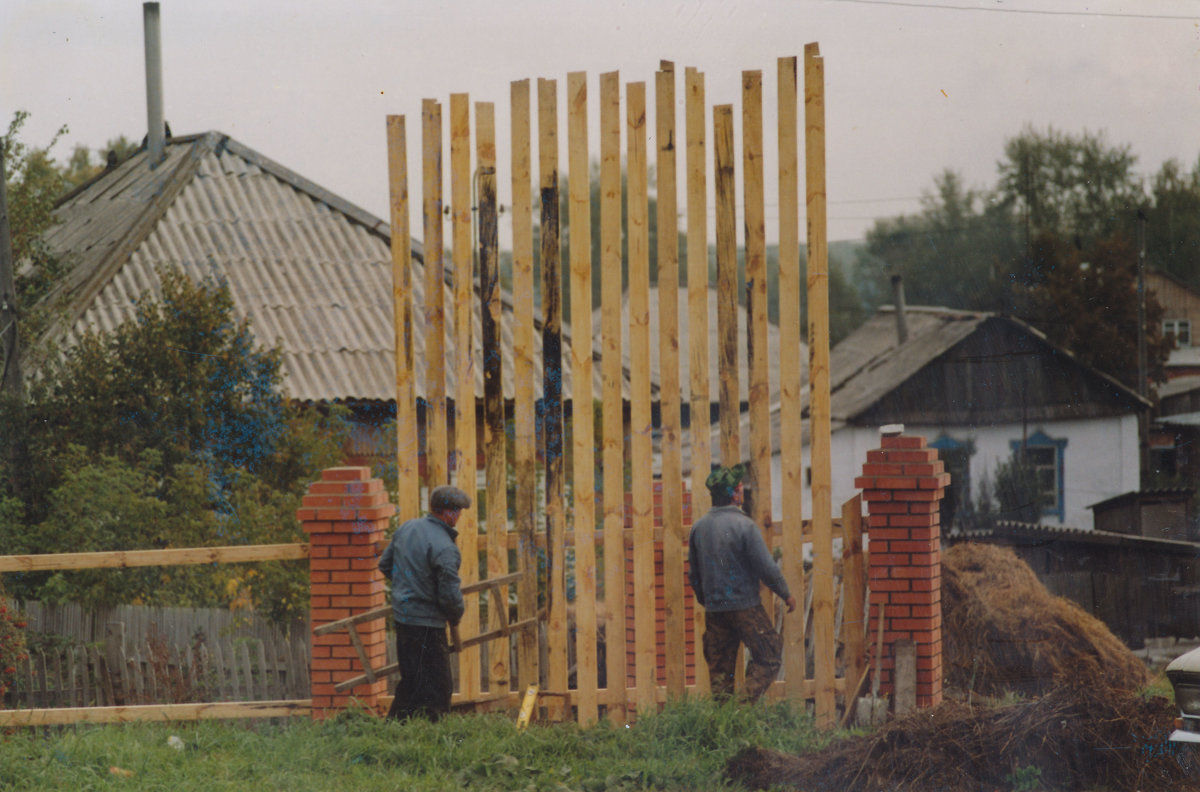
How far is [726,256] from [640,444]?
131 centimetres

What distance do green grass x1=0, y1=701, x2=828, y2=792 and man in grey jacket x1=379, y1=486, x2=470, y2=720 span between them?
0.21m

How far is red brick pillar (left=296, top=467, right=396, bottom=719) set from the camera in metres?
7.24

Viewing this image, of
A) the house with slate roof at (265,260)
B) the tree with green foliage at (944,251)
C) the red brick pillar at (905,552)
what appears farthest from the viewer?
the tree with green foliage at (944,251)

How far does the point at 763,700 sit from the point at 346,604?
2.68 metres

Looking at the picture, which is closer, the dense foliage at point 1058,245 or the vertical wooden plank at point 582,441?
the vertical wooden plank at point 582,441

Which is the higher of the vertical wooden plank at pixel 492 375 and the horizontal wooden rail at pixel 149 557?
the vertical wooden plank at pixel 492 375

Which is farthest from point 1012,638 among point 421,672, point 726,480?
point 421,672

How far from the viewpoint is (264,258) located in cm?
1848

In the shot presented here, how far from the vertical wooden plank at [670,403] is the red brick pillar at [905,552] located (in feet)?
3.87

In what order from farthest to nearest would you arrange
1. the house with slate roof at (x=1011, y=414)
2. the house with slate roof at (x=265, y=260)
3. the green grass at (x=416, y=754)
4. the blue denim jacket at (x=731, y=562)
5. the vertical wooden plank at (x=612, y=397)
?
the house with slate roof at (x=1011, y=414), the house with slate roof at (x=265, y=260), the vertical wooden plank at (x=612, y=397), the blue denim jacket at (x=731, y=562), the green grass at (x=416, y=754)

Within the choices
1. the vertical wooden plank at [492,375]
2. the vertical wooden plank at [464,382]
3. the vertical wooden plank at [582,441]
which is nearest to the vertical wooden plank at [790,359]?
the vertical wooden plank at [582,441]

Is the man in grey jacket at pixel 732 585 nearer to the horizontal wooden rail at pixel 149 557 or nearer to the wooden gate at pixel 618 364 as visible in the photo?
the wooden gate at pixel 618 364

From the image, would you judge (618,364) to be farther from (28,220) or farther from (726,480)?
(28,220)

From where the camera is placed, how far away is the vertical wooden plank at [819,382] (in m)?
7.09
